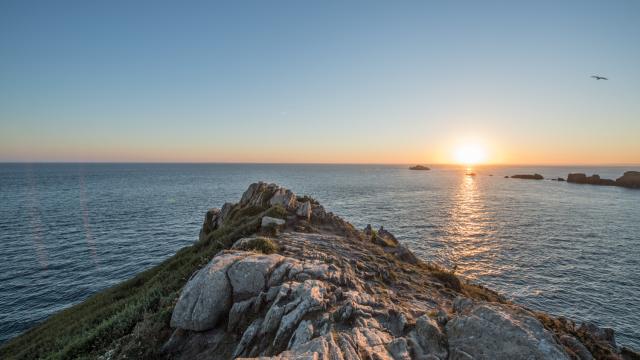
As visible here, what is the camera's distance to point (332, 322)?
10.1 m

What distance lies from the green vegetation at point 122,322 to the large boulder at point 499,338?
11063mm

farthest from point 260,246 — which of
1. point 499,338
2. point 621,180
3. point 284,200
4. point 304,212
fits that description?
point 621,180

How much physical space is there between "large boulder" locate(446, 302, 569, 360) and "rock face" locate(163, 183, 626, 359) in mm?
29

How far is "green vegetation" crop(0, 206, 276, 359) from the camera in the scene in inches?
467

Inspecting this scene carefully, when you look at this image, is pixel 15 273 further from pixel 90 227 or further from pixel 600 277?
pixel 600 277

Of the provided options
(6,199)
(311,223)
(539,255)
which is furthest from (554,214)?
(6,199)

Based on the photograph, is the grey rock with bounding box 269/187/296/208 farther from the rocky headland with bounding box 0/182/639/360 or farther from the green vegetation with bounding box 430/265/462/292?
the green vegetation with bounding box 430/265/462/292

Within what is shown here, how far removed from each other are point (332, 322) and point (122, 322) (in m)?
10.5

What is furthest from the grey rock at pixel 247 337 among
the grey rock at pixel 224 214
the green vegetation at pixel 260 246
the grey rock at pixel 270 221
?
the grey rock at pixel 224 214

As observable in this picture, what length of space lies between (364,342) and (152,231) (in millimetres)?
55405

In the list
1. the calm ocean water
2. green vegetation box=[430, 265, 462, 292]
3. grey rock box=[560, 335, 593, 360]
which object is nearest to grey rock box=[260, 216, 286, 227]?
green vegetation box=[430, 265, 462, 292]

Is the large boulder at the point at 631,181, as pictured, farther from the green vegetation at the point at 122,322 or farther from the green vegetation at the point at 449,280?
the green vegetation at the point at 122,322

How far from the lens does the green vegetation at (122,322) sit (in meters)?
11.9

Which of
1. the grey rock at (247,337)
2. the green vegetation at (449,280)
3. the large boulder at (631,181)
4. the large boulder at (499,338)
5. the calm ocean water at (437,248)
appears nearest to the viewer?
the large boulder at (499,338)
